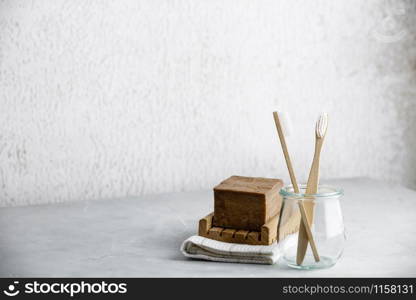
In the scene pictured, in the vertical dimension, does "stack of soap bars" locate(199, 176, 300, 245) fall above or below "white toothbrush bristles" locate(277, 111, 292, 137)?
below

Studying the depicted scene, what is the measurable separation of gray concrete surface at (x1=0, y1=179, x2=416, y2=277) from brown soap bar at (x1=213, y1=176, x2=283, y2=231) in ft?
0.27

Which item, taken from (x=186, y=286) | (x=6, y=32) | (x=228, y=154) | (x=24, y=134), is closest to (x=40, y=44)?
(x=6, y=32)

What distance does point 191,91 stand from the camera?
155cm

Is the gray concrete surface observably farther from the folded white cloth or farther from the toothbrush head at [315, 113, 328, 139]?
the toothbrush head at [315, 113, 328, 139]

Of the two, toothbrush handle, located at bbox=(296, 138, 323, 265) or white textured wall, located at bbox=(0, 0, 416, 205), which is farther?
white textured wall, located at bbox=(0, 0, 416, 205)

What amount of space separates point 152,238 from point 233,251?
209mm

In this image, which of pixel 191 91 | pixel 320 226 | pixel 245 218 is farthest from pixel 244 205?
pixel 191 91

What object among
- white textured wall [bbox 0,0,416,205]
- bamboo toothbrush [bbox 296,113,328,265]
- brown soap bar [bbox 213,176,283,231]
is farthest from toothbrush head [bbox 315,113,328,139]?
white textured wall [bbox 0,0,416,205]

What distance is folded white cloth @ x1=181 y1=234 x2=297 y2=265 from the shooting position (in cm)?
99

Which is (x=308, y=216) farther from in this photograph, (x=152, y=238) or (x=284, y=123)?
(x=152, y=238)

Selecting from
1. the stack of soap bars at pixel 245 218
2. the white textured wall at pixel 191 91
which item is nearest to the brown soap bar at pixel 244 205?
the stack of soap bars at pixel 245 218

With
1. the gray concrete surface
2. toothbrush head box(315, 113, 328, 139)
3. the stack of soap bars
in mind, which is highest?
toothbrush head box(315, 113, 328, 139)

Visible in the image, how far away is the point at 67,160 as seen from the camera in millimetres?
1467

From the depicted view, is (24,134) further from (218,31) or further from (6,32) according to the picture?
(218,31)
